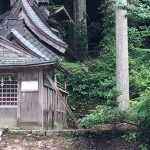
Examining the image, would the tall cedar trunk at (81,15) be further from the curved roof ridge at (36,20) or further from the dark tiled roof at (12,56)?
the dark tiled roof at (12,56)

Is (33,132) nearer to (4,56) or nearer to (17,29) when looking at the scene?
(4,56)

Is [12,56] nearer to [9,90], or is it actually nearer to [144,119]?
[9,90]

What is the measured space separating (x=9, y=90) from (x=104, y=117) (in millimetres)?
4178

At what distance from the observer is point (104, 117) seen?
1455cm

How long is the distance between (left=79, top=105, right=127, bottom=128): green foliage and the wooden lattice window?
330cm

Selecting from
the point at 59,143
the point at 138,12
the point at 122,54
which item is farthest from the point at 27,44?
the point at 138,12

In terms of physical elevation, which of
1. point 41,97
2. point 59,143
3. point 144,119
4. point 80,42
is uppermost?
point 80,42

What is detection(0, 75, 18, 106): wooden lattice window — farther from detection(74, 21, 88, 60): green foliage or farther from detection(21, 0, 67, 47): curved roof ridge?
detection(74, 21, 88, 60): green foliage

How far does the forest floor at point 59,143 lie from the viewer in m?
14.7

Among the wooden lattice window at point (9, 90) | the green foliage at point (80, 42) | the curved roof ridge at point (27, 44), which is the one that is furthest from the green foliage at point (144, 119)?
the green foliage at point (80, 42)

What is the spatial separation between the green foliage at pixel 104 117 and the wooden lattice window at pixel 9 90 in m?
3.30

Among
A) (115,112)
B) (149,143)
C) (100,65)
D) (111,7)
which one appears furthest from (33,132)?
(111,7)

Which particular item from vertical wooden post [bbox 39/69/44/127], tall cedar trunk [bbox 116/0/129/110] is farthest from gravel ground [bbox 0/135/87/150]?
tall cedar trunk [bbox 116/0/129/110]

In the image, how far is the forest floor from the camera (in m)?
14.7
